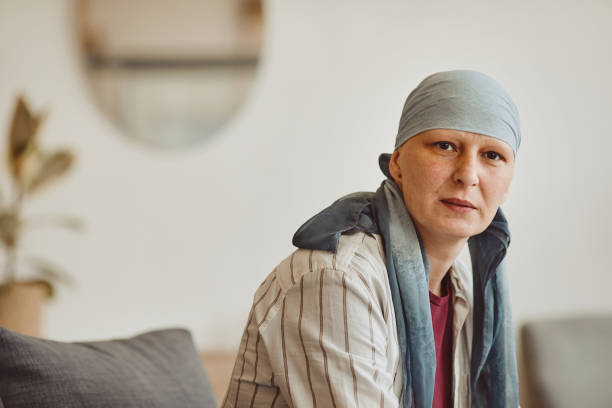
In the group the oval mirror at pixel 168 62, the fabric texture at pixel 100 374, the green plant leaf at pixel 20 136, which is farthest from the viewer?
the oval mirror at pixel 168 62

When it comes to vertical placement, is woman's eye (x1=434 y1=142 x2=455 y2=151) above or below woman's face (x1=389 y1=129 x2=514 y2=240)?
above

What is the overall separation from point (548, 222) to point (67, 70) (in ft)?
6.89

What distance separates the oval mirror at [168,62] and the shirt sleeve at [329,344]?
183cm

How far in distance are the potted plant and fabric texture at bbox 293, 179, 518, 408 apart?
4.79 feet

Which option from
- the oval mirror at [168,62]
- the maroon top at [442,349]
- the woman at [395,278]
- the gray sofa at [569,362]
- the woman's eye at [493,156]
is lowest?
the gray sofa at [569,362]

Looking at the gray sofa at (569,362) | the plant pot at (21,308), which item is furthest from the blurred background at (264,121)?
the plant pot at (21,308)

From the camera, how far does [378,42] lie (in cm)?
292

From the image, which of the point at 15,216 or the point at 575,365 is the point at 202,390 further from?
the point at 575,365

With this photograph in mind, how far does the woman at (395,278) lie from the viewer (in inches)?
45.5

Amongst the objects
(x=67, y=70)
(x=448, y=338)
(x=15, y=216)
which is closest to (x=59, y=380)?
(x=448, y=338)

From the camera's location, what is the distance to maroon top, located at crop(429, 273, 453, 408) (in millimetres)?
1503

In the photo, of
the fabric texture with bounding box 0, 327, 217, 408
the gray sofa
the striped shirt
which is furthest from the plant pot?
the gray sofa

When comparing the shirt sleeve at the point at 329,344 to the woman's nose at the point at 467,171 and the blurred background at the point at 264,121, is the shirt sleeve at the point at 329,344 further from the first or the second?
the blurred background at the point at 264,121

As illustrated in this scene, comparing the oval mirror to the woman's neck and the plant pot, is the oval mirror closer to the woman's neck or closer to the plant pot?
the plant pot
